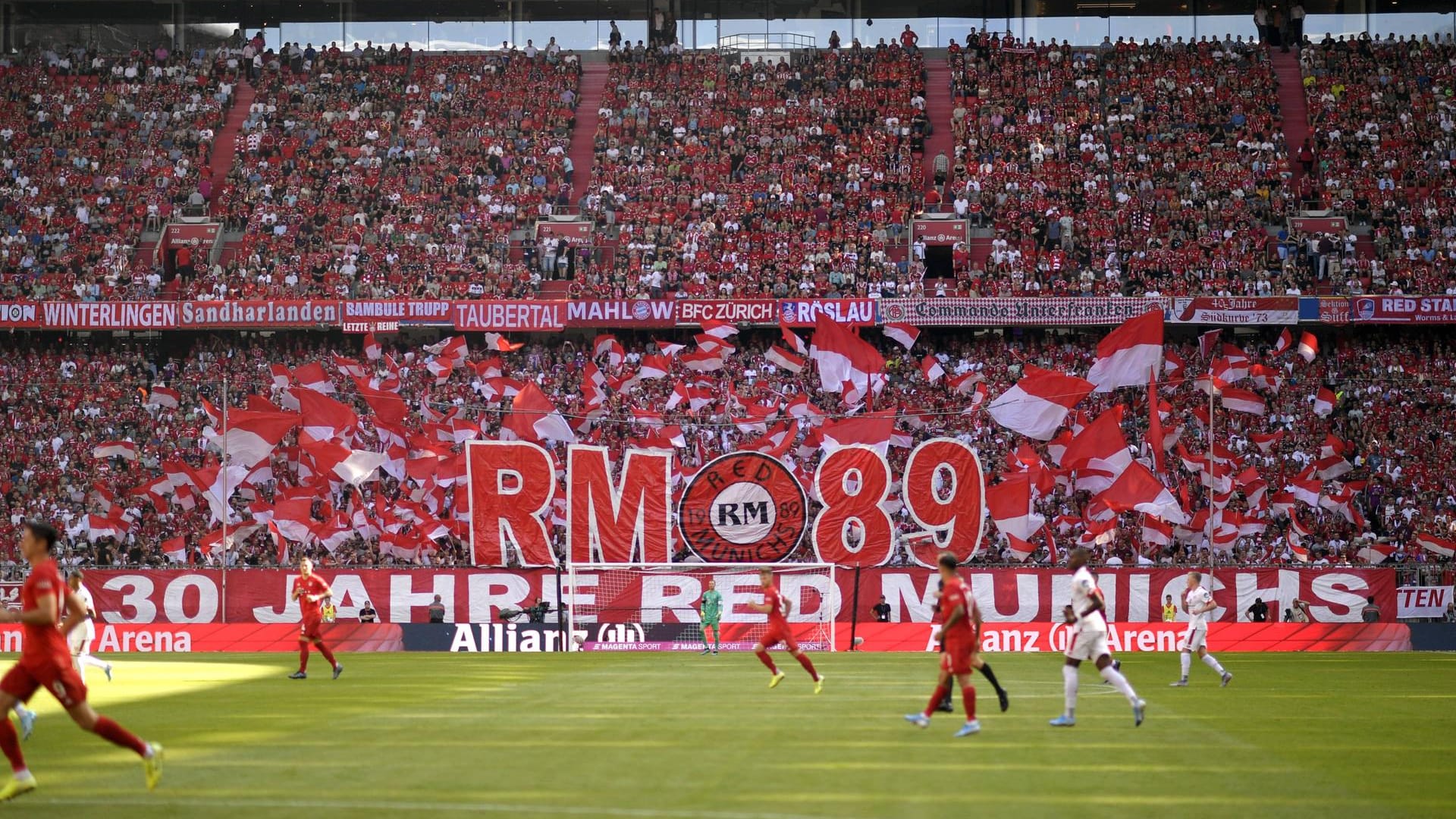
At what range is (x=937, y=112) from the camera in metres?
64.6

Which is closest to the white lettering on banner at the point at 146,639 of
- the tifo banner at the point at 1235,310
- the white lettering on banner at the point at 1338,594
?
the white lettering on banner at the point at 1338,594

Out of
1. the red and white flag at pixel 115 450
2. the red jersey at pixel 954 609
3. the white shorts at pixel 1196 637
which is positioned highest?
the red and white flag at pixel 115 450

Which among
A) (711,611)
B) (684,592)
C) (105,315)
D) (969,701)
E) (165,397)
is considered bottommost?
(684,592)

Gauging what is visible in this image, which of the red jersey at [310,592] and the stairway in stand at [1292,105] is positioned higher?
the stairway in stand at [1292,105]

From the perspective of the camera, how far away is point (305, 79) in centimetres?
6725

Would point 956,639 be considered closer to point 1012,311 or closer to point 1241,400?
point 1241,400

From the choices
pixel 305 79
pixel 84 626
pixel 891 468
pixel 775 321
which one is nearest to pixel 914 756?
pixel 84 626

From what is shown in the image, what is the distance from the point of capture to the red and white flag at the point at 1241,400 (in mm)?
46656

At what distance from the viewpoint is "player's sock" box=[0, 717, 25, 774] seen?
44.7 feet

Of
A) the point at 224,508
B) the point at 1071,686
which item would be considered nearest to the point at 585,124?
the point at 224,508

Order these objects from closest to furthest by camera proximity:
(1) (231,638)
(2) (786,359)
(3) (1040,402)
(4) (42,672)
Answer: (4) (42,672), (1) (231,638), (3) (1040,402), (2) (786,359)

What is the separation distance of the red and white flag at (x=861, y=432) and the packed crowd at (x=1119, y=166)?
11.8 meters

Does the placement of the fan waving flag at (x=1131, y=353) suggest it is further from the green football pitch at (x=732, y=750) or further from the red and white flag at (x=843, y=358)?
the green football pitch at (x=732, y=750)

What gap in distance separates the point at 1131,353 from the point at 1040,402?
9.50 feet
